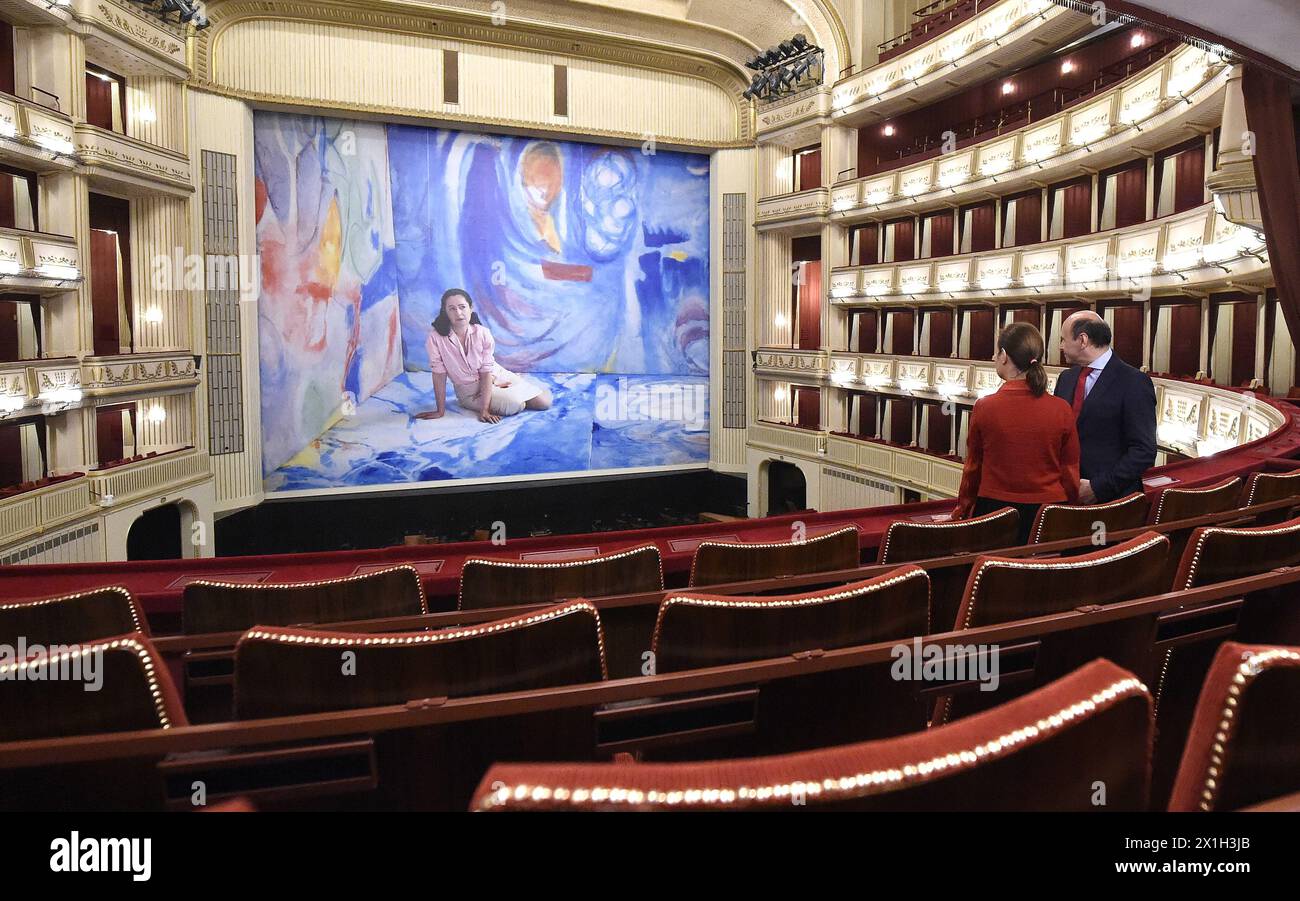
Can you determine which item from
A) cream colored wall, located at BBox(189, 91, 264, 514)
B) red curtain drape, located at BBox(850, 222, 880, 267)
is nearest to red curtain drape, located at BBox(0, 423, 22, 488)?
cream colored wall, located at BBox(189, 91, 264, 514)

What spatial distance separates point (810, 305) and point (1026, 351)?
16.1 metres

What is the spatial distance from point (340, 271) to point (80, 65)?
482cm

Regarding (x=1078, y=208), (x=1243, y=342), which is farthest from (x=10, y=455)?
(x=1078, y=208)

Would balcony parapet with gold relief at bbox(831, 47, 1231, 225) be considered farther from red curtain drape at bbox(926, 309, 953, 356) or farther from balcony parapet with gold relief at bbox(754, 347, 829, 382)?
balcony parapet with gold relief at bbox(754, 347, 829, 382)

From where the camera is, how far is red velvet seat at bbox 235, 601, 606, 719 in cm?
146

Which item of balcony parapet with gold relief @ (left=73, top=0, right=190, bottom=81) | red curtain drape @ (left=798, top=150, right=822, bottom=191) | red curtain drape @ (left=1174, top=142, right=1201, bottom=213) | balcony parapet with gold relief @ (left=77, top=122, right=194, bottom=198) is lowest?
red curtain drape @ (left=1174, top=142, right=1201, bottom=213)

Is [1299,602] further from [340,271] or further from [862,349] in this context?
[862,349]

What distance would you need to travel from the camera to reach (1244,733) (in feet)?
3.34

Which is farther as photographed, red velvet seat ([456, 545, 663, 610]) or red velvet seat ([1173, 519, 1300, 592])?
red velvet seat ([456, 545, 663, 610])

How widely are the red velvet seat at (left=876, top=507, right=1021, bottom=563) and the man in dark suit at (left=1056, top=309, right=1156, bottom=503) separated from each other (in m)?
0.81

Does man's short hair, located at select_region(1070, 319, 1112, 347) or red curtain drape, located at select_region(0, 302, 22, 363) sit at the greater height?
red curtain drape, located at select_region(0, 302, 22, 363)

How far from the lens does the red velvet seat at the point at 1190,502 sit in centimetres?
342

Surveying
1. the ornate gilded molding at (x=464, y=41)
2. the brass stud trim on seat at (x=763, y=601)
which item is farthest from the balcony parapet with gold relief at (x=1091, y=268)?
the brass stud trim on seat at (x=763, y=601)

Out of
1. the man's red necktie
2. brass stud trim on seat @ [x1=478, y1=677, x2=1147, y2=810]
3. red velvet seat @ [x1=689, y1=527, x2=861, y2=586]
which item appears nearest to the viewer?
brass stud trim on seat @ [x1=478, y1=677, x2=1147, y2=810]
